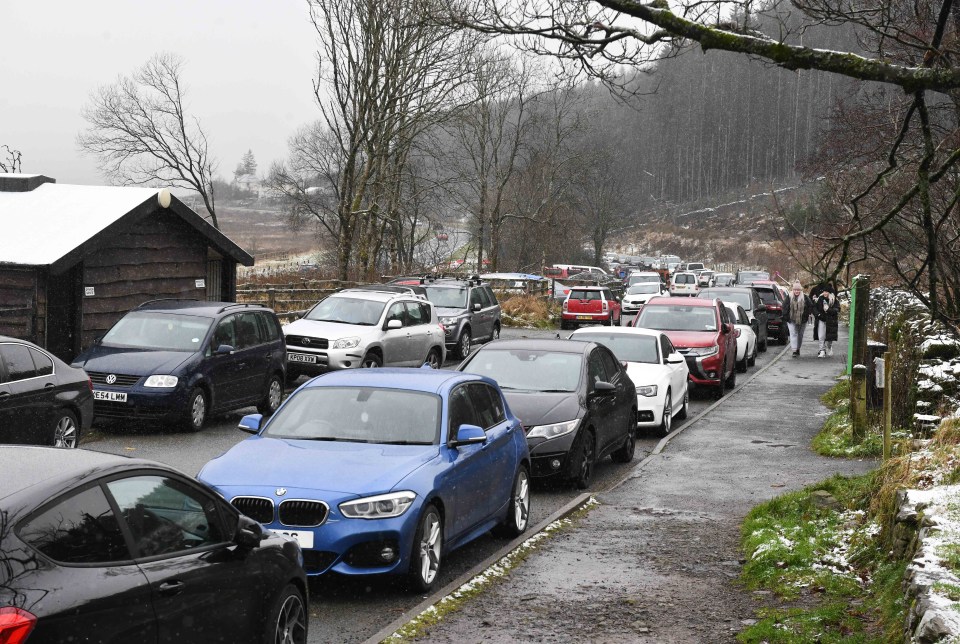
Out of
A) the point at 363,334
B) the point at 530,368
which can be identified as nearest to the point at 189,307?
the point at 363,334

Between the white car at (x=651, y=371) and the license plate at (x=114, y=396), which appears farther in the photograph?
the white car at (x=651, y=371)

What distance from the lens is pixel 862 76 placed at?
527 cm

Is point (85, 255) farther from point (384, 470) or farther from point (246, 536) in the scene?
point (246, 536)

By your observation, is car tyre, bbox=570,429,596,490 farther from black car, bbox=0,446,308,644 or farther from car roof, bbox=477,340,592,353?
black car, bbox=0,446,308,644

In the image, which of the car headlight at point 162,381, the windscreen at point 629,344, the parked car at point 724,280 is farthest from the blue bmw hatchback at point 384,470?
the parked car at point 724,280

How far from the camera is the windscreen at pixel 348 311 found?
2286 cm

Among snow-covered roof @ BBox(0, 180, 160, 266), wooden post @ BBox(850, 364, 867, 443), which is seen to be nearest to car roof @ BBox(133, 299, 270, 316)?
snow-covered roof @ BBox(0, 180, 160, 266)

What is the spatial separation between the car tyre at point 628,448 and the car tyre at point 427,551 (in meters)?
7.00

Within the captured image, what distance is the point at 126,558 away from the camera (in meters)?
4.61

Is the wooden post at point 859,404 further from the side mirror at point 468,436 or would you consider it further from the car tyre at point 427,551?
the car tyre at point 427,551

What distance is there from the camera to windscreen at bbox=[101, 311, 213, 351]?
1675 cm

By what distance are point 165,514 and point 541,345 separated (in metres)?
9.68

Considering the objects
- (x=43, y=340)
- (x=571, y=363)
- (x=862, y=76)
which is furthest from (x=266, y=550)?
(x=43, y=340)

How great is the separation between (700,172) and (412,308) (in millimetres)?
113628
